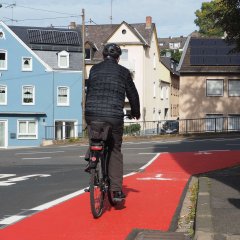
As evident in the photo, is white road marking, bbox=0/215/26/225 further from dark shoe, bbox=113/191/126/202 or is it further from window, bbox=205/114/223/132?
window, bbox=205/114/223/132

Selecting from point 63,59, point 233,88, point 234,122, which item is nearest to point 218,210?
point 234,122

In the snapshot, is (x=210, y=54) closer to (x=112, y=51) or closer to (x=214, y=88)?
(x=214, y=88)

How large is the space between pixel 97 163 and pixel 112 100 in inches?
29.3

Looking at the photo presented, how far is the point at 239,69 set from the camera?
4234cm

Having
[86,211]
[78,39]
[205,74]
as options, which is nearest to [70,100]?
[78,39]

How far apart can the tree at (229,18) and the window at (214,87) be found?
32.7m

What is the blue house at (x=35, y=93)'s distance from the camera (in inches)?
1911

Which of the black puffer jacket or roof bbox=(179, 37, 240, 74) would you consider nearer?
the black puffer jacket

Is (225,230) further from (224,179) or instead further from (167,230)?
(224,179)

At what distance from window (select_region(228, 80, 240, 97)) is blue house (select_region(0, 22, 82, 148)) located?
1285cm

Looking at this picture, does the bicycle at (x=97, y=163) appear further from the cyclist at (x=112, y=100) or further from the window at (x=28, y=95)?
the window at (x=28, y=95)

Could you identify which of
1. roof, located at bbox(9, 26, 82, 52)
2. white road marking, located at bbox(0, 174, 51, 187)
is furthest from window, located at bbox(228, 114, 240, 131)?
white road marking, located at bbox(0, 174, 51, 187)

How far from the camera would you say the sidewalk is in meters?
5.27

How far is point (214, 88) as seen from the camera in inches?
1726
